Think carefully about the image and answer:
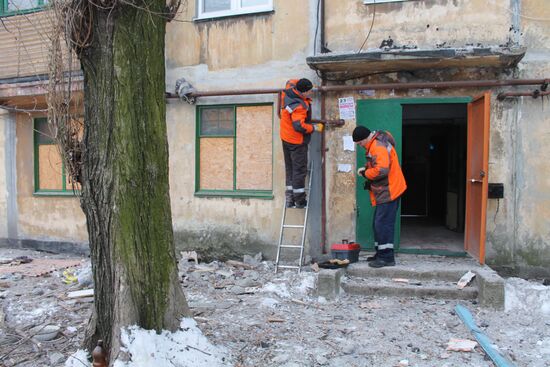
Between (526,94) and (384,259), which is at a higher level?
(526,94)

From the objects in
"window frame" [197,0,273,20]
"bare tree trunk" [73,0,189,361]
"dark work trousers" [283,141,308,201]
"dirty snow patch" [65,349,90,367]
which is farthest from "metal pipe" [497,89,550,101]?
"dirty snow patch" [65,349,90,367]

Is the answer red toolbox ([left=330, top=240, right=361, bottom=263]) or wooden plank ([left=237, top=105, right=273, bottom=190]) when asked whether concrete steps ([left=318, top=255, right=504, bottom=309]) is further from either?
wooden plank ([left=237, top=105, right=273, bottom=190])

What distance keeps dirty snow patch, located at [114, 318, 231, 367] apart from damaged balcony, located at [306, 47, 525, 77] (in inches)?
175

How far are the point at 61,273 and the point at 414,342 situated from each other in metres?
6.18

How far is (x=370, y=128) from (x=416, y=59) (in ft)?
4.74

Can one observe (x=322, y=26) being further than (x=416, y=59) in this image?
Yes

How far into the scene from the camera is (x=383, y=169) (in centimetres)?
706

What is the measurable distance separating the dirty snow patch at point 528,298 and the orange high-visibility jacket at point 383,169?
2.00 m

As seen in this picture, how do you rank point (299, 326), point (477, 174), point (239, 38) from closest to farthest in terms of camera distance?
1. point (299, 326)
2. point (477, 174)
3. point (239, 38)

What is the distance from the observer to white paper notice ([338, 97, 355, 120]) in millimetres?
8195

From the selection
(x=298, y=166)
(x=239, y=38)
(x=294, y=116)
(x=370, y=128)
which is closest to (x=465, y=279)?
(x=370, y=128)

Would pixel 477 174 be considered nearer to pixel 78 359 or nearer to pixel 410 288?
pixel 410 288

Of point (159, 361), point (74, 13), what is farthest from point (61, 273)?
point (74, 13)

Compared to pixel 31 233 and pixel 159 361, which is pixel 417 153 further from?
pixel 159 361
